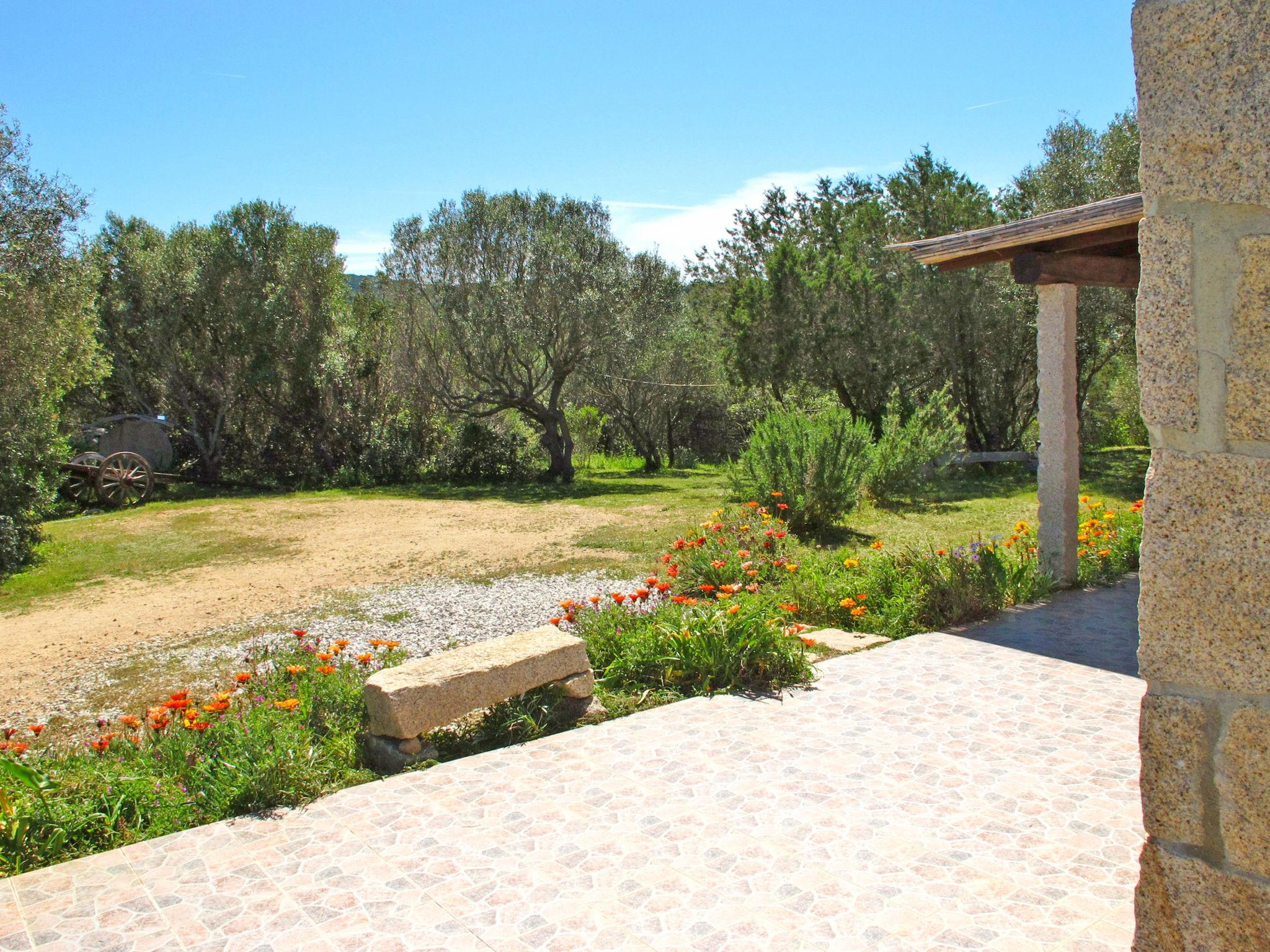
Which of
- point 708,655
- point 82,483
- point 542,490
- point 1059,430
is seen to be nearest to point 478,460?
point 542,490

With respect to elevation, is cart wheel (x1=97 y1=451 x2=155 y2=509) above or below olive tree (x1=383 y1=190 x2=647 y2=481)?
below

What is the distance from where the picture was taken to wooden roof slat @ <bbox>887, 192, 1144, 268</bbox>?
5.70 m

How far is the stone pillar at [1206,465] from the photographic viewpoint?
1.37m

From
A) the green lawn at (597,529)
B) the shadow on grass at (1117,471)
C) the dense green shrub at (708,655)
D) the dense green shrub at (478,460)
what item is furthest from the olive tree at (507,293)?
the dense green shrub at (708,655)

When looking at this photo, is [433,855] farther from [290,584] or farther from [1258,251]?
[290,584]

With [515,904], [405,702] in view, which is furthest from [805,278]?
[515,904]

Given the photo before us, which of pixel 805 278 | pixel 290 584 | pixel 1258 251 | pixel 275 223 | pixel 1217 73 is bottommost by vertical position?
pixel 290 584

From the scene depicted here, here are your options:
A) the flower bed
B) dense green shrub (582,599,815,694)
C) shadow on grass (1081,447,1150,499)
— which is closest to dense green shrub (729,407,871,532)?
the flower bed

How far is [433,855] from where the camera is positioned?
3145mm

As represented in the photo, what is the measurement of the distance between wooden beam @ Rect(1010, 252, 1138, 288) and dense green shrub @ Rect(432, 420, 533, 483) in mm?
13790

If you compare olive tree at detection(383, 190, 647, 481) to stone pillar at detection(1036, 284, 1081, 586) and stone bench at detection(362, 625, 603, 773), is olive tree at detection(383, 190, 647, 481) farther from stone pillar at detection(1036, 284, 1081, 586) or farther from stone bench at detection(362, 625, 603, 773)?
stone bench at detection(362, 625, 603, 773)

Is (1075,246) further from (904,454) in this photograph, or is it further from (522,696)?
(904,454)

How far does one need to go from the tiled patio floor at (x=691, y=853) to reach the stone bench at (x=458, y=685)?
0.21m

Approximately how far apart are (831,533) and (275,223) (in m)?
13.2
